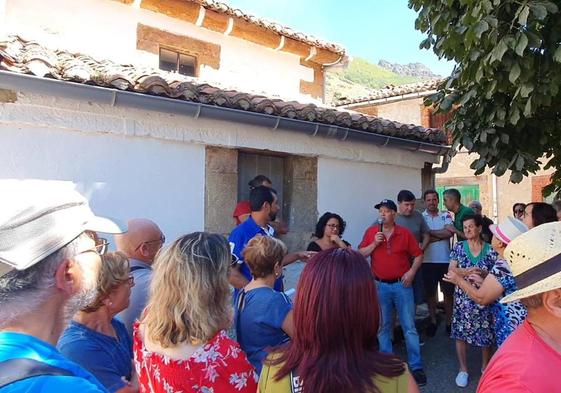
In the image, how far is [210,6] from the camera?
287 inches

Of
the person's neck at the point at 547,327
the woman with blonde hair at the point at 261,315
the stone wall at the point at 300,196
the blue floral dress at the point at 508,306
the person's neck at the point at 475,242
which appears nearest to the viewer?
the person's neck at the point at 547,327

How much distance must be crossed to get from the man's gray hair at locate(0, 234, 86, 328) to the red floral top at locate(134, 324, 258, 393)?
2.58 feet

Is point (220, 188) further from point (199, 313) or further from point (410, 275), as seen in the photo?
point (199, 313)

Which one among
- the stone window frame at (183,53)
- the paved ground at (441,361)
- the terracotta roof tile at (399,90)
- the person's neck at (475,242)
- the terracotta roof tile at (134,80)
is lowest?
the paved ground at (441,361)

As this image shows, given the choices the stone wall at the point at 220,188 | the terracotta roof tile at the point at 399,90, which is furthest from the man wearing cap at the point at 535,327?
the terracotta roof tile at the point at 399,90

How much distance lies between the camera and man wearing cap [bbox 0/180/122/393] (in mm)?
1005

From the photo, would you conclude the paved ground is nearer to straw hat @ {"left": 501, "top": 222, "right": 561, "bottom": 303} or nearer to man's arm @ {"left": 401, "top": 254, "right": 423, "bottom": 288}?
man's arm @ {"left": 401, "top": 254, "right": 423, "bottom": 288}

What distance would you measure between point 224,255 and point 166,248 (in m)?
0.25

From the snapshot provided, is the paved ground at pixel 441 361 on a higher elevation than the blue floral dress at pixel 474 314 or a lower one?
lower

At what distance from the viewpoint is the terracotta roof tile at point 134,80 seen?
389cm

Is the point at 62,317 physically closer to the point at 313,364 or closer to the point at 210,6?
the point at 313,364

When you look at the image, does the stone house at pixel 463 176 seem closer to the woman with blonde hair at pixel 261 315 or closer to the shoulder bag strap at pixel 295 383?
the woman with blonde hair at pixel 261 315

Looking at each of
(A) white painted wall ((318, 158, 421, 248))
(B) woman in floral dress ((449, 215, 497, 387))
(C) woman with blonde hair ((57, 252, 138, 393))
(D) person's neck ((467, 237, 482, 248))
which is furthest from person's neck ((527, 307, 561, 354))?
(A) white painted wall ((318, 158, 421, 248))

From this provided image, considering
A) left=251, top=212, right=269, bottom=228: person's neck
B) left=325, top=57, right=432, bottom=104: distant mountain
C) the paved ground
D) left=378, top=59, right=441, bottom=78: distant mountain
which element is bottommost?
the paved ground
